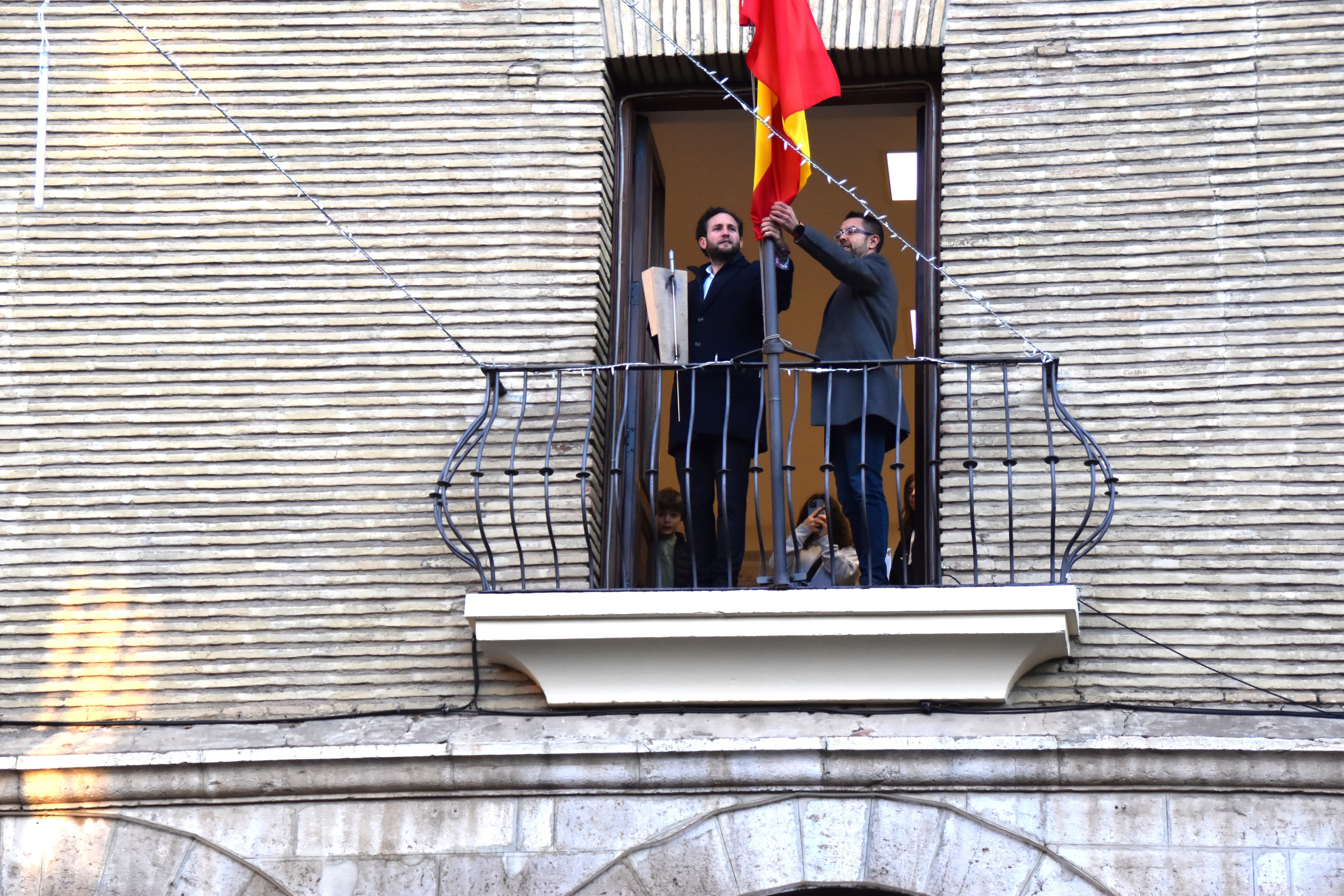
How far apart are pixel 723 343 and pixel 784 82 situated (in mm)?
1028

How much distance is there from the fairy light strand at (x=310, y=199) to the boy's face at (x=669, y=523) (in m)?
1.37

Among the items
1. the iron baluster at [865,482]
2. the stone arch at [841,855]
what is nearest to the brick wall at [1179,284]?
the iron baluster at [865,482]

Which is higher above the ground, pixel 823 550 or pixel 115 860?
pixel 823 550

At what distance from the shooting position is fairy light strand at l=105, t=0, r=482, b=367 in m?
6.63

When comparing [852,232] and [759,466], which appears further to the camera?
[852,232]

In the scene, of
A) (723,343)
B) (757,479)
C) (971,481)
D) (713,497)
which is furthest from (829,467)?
(723,343)

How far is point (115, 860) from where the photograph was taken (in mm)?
5992

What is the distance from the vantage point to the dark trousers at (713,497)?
662 centimetres

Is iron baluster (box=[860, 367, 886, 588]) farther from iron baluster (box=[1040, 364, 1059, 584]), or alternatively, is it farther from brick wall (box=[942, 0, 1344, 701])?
iron baluster (box=[1040, 364, 1059, 584])

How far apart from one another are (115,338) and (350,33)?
59.6 inches

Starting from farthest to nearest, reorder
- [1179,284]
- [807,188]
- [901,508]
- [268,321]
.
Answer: [807,188] < [268,321] < [1179,284] < [901,508]

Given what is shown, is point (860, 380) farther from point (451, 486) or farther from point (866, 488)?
point (451, 486)

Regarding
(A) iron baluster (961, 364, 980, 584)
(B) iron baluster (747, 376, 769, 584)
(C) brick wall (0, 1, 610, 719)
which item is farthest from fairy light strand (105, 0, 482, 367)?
(A) iron baluster (961, 364, 980, 584)

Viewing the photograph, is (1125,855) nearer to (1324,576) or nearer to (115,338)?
(1324,576)
